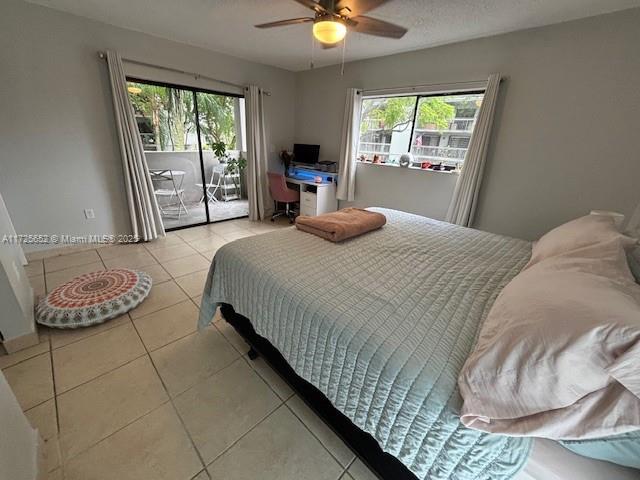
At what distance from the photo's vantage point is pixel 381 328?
37.5 inches

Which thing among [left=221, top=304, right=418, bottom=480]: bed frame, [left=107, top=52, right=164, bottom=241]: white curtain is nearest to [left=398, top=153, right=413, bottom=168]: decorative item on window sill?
[left=221, top=304, right=418, bottom=480]: bed frame

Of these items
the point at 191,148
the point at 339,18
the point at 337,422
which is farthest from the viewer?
the point at 191,148

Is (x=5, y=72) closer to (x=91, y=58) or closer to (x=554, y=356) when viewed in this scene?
(x=91, y=58)

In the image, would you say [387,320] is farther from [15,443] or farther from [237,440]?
[15,443]

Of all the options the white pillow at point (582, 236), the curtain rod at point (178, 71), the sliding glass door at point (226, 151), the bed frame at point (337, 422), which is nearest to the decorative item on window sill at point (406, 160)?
the white pillow at point (582, 236)

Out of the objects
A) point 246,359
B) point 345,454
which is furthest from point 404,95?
point 345,454

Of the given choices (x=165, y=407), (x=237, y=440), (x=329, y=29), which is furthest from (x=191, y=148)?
(x=237, y=440)

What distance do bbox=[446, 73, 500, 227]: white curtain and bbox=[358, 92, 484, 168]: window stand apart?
251 millimetres

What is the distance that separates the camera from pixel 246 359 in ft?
5.44

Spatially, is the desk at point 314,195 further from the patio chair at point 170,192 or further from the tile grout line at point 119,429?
the tile grout line at point 119,429

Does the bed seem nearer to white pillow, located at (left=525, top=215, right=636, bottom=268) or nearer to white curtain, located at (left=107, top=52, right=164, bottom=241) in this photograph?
white pillow, located at (left=525, top=215, right=636, bottom=268)

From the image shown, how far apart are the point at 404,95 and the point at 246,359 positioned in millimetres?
3399

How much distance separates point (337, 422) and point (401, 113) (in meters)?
3.53

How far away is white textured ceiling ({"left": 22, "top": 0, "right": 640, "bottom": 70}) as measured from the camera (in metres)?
2.04
